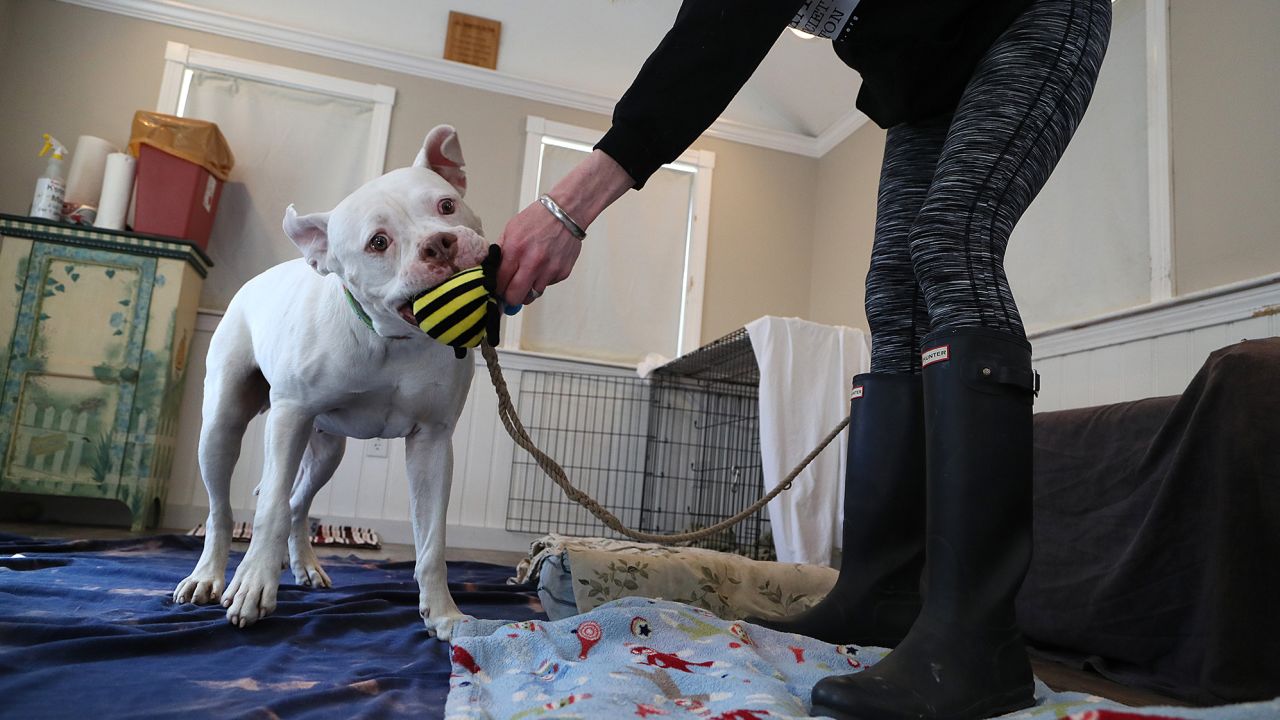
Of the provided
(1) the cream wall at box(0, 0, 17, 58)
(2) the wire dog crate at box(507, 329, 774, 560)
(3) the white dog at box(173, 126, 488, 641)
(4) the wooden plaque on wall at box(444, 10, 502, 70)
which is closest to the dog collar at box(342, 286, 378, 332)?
(3) the white dog at box(173, 126, 488, 641)

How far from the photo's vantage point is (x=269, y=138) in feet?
13.3

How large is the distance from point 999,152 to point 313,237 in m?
1.09

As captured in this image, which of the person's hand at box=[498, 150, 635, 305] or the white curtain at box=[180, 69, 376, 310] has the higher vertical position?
the white curtain at box=[180, 69, 376, 310]

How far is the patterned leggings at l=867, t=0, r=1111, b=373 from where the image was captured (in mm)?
976

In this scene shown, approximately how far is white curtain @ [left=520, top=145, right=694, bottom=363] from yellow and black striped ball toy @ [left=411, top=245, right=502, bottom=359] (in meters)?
3.13

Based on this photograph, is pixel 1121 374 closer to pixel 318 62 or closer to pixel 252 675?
pixel 252 675

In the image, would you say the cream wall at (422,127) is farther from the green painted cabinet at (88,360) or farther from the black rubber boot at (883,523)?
the black rubber boot at (883,523)

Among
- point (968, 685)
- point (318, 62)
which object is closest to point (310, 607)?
point (968, 685)

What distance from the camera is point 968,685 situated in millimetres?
843

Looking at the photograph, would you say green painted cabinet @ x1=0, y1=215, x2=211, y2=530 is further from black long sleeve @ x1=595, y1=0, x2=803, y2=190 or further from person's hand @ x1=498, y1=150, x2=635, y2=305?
black long sleeve @ x1=595, y1=0, x2=803, y2=190

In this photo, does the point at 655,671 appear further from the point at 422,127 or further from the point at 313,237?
the point at 422,127

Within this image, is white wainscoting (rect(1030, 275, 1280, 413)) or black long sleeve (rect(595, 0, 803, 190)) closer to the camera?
black long sleeve (rect(595, 0, 803, 190))

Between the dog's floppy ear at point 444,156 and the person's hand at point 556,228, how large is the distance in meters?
0.55

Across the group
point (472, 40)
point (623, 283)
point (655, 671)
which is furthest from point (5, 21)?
point (655, 671)
